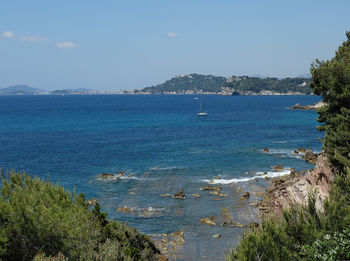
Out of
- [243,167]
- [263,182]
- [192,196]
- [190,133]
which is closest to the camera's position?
[192,196]

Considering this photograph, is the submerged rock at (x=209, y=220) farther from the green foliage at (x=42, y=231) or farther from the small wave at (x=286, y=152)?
the small wave at (x=286, y=152)

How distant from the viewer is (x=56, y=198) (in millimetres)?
17047

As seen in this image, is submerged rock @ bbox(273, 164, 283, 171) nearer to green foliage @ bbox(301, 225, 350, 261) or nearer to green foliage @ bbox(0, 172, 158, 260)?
green foliage @ bbox(0, 172, 158, 260)

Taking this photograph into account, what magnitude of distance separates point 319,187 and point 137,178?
2700 centimetres

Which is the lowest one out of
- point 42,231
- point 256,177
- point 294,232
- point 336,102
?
point 256,177

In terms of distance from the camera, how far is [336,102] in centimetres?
3100

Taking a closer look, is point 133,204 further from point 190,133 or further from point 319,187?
point 190,133

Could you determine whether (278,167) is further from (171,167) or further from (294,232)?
(294,232)

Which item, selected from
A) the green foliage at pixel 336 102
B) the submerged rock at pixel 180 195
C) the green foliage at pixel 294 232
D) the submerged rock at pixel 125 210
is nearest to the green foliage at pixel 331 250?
the green foliage at pixel 294 232

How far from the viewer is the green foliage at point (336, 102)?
27969mm

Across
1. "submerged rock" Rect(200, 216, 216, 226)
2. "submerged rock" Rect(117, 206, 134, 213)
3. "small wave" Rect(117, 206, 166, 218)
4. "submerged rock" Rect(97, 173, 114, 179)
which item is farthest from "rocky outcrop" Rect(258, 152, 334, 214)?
"submerged rock" Rect(97, 173, 114, 179)

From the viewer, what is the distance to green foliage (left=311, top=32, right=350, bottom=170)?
1101 inches

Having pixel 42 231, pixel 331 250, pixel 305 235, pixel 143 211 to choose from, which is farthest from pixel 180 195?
pixel 331 250

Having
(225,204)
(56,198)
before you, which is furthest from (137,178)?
(56,198)
